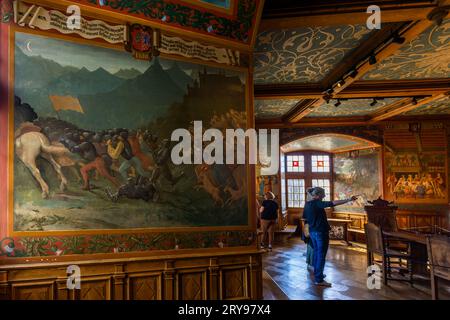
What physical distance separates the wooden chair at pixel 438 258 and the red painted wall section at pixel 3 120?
17.8 ft

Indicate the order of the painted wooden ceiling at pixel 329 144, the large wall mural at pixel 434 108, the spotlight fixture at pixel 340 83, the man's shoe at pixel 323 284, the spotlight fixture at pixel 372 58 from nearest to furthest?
the spotlight fixture at pixel 372 58 < the man's shoe at pixel 323 284 < the spotlight fixture at pixel 340 83 < the large wall mural at pixel 434 108 < the painted wooden ceiling at pixel 329 144

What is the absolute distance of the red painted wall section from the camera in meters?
2.93

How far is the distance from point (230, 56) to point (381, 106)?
22.0 ft

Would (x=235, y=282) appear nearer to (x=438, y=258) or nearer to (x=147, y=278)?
(x=147, y=278)

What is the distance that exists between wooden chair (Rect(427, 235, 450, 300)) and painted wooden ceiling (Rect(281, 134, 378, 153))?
21.2ft

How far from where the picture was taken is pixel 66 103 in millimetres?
3213

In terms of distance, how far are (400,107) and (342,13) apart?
6060 mm

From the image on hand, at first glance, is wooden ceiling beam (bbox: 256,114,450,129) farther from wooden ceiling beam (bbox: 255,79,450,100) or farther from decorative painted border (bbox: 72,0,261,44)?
decorative painted border (bbox: 72,0,261,44)

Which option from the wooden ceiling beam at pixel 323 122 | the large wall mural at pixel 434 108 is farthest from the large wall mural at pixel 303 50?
the large wall mural at pixel 434 108

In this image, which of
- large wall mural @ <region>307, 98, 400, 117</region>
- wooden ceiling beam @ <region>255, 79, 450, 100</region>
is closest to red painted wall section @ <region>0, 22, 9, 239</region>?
wooden ceiling beam @ <region>255, 79, 450, 100</region>

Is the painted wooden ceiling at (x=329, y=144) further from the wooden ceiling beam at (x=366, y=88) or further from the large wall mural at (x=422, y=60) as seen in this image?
the large wall mural at (x=422, y=60)

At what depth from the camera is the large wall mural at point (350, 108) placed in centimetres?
819

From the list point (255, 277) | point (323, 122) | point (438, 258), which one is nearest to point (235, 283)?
point (255, 277)

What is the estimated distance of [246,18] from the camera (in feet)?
12.4
